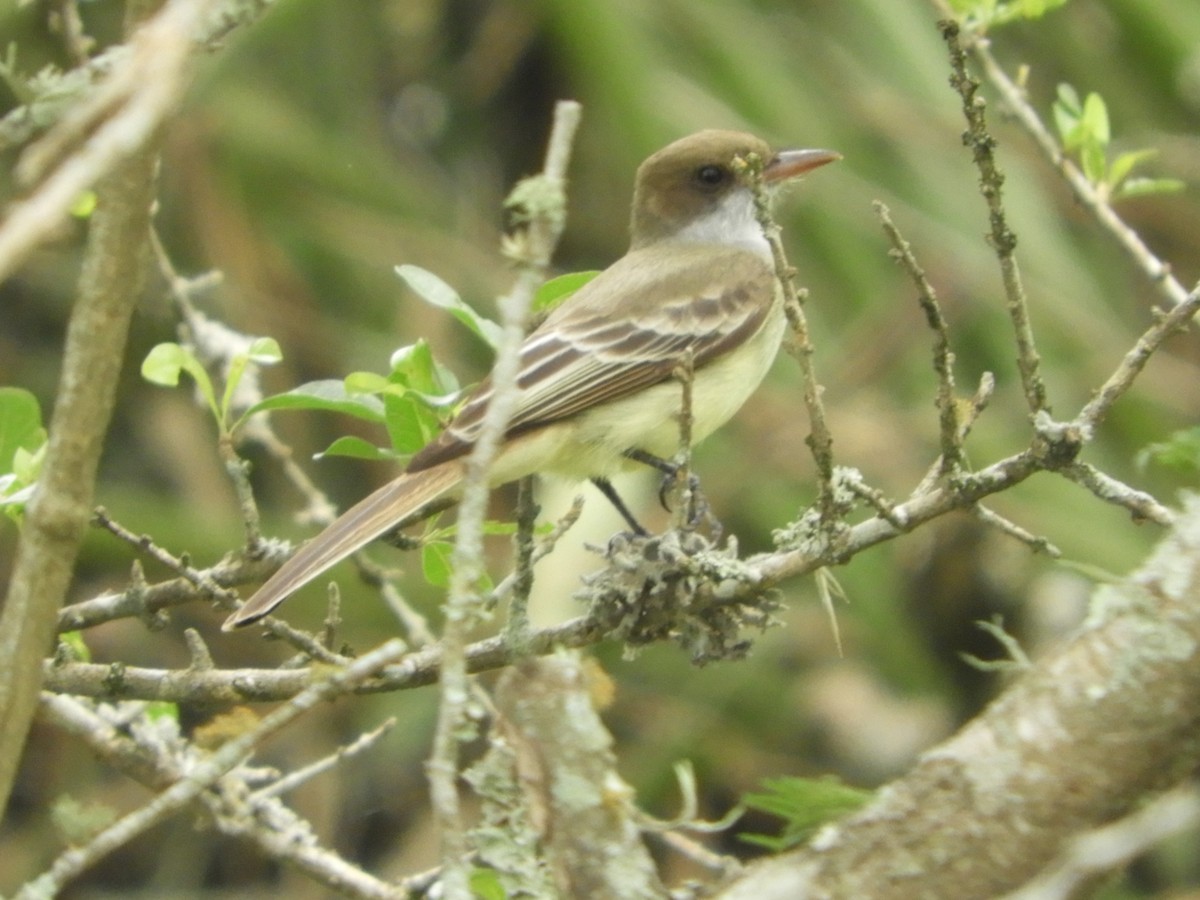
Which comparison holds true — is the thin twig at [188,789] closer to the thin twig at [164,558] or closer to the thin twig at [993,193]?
the thin twig at [164,558]

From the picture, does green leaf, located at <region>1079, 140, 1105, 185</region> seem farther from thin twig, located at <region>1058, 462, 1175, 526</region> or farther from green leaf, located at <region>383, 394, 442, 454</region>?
green leaf, located at <region>383, 394, 442, 454</region>

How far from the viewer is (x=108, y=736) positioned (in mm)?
3061

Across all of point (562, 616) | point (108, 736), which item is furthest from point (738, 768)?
point (108, 736)

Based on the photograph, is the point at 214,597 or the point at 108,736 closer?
the point at 214,597

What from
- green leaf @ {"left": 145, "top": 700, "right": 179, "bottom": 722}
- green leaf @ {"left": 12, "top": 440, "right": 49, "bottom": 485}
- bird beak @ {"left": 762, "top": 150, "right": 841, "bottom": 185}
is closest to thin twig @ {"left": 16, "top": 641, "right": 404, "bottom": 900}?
green leaf @ {"left": 12, "top": 440, "right": 49, "bottom": 485}

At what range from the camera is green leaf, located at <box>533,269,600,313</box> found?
319cm

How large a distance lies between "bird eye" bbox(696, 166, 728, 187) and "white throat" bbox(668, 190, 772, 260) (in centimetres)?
6

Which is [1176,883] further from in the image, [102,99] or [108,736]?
[102,99]

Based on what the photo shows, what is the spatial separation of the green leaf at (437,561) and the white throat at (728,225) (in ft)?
7.25

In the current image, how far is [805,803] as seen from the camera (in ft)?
6.93

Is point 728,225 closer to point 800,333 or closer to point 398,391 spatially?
point 398,391

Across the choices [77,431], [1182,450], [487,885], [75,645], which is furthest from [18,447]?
[1182,450]

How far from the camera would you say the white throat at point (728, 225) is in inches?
201

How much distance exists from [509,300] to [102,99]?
643mm
